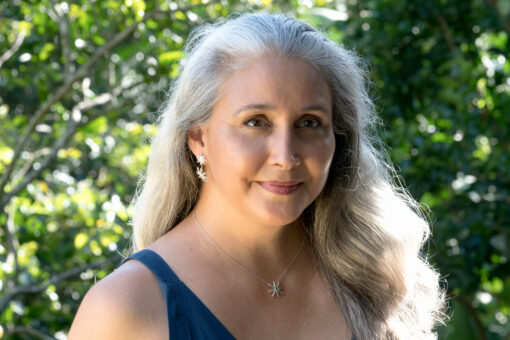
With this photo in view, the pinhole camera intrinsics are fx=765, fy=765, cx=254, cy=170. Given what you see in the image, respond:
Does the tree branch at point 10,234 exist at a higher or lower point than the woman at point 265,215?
lower

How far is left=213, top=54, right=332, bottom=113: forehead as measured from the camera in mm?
2035

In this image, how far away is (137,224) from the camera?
2402 millimetres

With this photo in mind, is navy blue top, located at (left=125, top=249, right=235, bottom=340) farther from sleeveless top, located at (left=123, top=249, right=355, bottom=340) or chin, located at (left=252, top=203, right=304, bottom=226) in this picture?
chin, located at (left=252, top=203, right=304, bottom=226)

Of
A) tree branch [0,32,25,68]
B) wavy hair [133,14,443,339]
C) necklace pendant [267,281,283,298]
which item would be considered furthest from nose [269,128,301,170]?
tree branch [0,32,25,68]

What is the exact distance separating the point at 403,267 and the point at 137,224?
0.88 meters

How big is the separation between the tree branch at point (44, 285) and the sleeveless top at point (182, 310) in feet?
5.44

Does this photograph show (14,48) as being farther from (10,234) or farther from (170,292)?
(170,292)

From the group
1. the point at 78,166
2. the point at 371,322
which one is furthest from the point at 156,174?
the point at 78,166

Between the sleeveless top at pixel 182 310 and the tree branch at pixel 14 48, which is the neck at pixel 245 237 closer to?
the sleeveless top at pixel 182 310

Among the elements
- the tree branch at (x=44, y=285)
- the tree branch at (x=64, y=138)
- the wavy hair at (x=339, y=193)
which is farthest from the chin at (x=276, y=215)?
the tree branch at (x=64, y=138)

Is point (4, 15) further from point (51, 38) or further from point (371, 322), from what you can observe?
point (371, 322)

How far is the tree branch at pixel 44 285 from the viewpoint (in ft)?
11.3

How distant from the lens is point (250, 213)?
2.09 metres

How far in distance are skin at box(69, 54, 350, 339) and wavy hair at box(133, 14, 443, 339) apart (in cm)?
6
